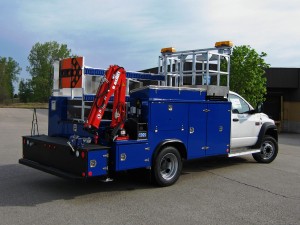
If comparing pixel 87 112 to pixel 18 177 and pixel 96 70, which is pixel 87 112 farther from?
pixel 18 177

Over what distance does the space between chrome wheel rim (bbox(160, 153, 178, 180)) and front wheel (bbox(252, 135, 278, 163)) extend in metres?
4.03

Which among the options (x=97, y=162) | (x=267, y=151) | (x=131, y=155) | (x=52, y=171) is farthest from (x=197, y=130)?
(x=267, y=151)

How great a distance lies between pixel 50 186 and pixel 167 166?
248cm

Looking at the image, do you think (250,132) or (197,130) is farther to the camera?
(250,132)

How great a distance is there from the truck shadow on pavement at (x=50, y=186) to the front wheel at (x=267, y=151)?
8.05 feet

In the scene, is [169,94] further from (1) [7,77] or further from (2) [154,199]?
(1) [7,77]

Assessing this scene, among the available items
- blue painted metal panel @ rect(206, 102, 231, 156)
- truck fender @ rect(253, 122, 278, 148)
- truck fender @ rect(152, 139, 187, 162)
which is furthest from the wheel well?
truck fender @ rect(152, 139, 187, 162)

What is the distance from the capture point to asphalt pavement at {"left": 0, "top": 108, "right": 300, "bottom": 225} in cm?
598

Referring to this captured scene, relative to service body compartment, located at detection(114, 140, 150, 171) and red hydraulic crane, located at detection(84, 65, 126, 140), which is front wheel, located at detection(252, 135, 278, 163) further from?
red hydraulic crane, located at detection(84, 65, 126, 140)

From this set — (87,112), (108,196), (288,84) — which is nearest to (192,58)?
(87,112)

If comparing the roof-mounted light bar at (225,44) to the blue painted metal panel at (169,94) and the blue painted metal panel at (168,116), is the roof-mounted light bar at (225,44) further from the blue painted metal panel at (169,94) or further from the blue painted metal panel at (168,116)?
the blue painted metal panel at (168,116)

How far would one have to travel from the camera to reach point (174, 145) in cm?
823

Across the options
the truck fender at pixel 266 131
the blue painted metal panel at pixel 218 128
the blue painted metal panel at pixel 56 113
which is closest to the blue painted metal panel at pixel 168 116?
the blue painted metal panel at pixel 218 128

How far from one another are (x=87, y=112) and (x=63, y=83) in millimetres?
958
